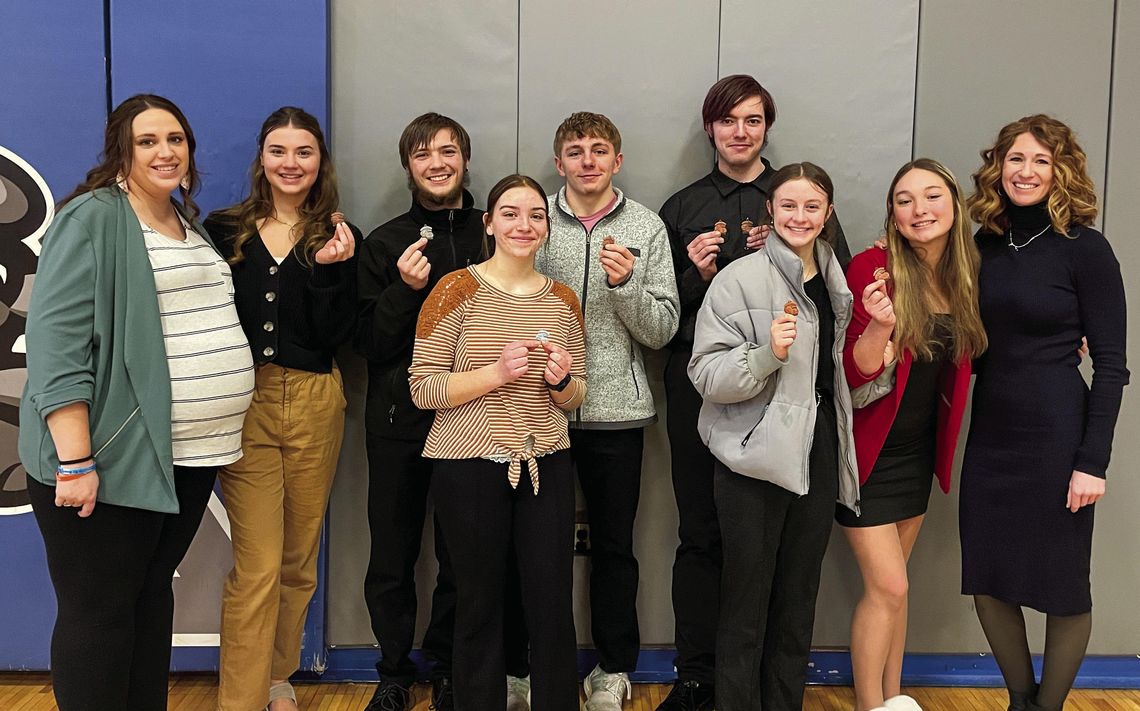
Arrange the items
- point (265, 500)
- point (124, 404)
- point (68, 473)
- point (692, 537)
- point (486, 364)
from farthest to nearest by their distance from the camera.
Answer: point (692, 537)
point (265, 500)
point (486, 364)
point (124, 404)
point (68, 473)

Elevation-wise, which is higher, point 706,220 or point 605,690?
point 706,220

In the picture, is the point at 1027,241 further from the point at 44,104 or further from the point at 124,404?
the point at 44,104

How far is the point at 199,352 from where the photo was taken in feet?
6.73

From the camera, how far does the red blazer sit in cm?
224

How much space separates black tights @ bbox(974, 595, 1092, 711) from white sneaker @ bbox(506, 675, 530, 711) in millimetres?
1394

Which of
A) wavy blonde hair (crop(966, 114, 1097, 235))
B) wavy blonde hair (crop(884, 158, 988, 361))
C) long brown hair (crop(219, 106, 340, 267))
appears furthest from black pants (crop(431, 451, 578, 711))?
wavy blonde hair (crop(966, 114, 1097, 235))

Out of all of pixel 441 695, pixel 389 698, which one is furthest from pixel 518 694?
pixel 389 698

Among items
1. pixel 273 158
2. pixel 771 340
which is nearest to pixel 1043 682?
pixel 771 340

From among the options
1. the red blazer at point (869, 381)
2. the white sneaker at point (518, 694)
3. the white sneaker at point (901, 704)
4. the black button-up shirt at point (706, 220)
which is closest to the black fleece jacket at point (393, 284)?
the black button-up shirt at point (706, 220)

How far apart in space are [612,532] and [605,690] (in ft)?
1.72

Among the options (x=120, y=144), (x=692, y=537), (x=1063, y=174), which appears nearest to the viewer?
(x=120, y=144)

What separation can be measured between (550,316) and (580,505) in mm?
929

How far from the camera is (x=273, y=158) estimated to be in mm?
2391

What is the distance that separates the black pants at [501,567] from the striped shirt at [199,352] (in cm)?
55
